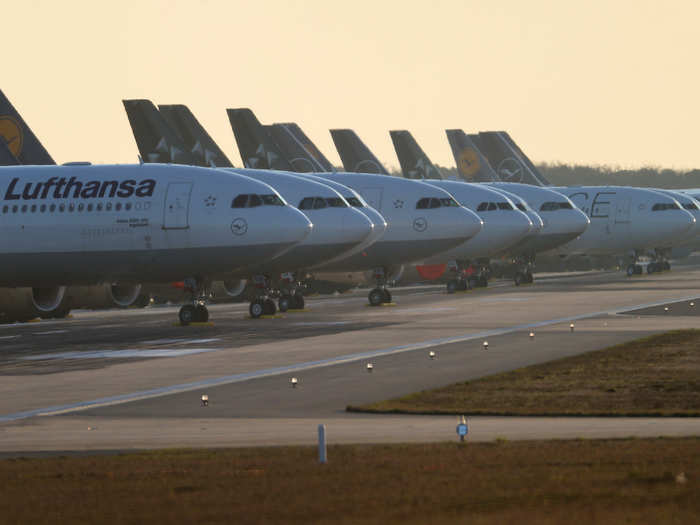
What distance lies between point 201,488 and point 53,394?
1420 cm

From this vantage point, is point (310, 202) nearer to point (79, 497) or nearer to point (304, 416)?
point (304, 416)

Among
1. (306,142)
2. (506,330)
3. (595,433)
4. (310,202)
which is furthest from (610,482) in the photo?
(306,142)

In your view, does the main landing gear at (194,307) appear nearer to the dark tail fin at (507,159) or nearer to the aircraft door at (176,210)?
the aircraft door at (176,210)

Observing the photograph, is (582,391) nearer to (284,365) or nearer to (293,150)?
(284,365)

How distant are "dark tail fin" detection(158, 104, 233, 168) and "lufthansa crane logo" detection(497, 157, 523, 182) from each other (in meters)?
40.7

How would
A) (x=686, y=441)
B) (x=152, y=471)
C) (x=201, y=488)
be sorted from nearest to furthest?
(x=201, y=488)
(x=152, y=471)
(x=686, y=441)

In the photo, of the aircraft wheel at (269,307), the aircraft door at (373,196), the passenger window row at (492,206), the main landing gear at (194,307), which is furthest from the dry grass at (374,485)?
the passenger window row at (492,206)

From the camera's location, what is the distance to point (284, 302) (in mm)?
62125

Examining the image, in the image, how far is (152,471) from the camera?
62.4 ft

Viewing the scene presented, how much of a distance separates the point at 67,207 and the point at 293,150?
33047 millimetres

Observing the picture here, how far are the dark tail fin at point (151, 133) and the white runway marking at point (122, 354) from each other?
93.9 ft

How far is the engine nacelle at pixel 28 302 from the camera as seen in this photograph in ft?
178

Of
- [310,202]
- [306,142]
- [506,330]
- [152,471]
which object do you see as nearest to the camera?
[152,471]

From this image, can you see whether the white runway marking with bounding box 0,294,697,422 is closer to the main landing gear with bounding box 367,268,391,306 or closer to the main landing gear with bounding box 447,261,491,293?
the main landing gear with bounding box 367,268,391,306
